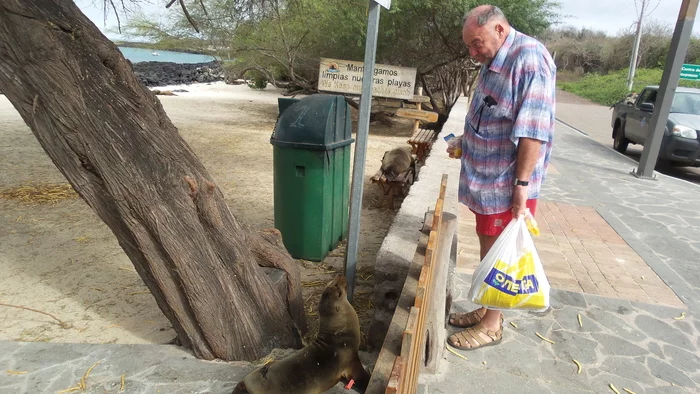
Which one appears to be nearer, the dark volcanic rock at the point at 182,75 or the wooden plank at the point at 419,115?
the wooden plank at the point at 419,115

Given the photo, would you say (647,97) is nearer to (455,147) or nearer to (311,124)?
(311,124)

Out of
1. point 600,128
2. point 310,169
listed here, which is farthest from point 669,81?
point 600,128

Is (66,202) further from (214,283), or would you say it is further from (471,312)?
(471,312)

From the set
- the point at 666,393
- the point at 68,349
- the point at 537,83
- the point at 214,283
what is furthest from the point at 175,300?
the point at 666,393

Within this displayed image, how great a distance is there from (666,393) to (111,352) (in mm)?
3517

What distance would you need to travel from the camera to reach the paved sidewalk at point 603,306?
115 inches

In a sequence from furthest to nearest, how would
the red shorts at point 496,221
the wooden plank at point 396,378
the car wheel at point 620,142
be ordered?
the car wheel at point 620,142, the red shorts at point 496,221, the wooden plank at point 396,378

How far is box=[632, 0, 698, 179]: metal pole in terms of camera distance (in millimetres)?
7695

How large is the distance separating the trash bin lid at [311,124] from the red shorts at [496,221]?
179 centimetres

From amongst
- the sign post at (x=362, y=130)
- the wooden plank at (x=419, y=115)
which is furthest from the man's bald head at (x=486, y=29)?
the wooden plank at (x=419, y=115)

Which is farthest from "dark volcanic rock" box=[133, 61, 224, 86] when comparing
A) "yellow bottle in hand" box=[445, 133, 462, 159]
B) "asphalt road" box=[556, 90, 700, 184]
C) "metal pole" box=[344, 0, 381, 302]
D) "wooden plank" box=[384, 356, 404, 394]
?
"wooden plank" box=[384, 356, 404, 394]

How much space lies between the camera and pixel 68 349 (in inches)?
120

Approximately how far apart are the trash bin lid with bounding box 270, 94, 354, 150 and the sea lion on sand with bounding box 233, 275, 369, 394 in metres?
1.84

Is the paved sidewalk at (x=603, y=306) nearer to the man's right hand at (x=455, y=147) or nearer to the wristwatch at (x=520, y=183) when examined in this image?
the wristwatch at (x=520, y=183)
